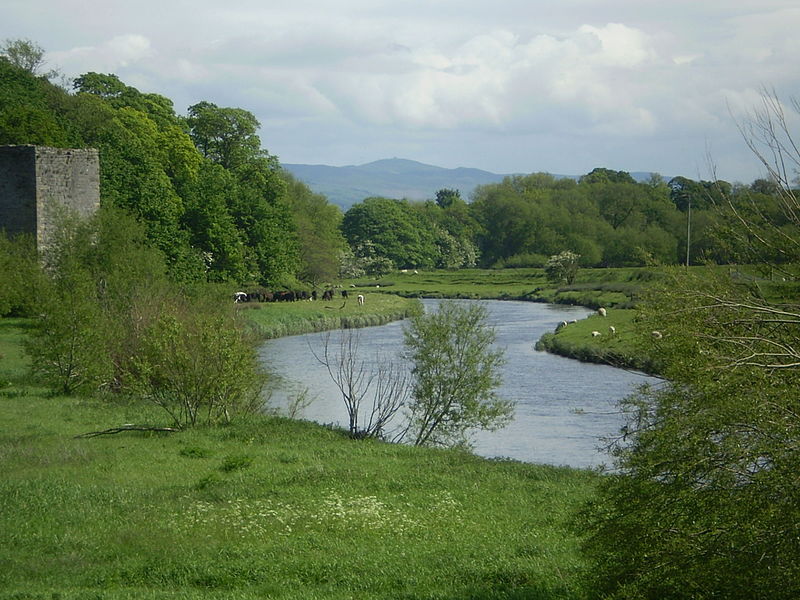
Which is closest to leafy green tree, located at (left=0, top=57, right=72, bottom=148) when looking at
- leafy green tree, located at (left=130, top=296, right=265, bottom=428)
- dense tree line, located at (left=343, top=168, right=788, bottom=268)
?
leafy green tree, located at (left=130, top=296, right=265, bottom=428)

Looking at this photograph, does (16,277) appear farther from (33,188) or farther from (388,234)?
(388,234)

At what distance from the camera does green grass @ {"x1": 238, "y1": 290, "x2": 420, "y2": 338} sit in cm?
Answer: 5094

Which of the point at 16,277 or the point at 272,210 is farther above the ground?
the point at 272,210

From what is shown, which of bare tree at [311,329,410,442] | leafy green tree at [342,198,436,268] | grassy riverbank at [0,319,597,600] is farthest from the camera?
leafy green tree at [342,198,436,268]

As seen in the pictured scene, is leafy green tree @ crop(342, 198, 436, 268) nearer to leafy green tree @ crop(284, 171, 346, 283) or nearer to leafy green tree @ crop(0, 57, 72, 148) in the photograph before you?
leafy green tree @ crop(284, 171, 346, 283)

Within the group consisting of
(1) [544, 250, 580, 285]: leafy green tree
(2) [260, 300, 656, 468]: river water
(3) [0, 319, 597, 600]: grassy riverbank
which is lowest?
(2) [260, 300, 656, 468]: river water

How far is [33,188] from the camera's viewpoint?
35562mm

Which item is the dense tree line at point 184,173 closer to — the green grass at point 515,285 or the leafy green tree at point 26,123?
the leafy green tree at point 26,123

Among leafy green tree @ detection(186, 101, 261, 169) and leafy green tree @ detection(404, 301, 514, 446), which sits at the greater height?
leafy green tree @ detection(186, 101, 261, 169)

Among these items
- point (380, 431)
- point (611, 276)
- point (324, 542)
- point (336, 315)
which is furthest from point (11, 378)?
point (611, 276)

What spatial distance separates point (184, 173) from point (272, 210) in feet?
19.9

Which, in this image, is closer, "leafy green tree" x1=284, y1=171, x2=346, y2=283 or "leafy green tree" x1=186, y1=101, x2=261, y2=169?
"leafy green tree" x1=186, y1=101, x2=261, y2=169

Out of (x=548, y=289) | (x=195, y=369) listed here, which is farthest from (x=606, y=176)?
(x=195, y=369)

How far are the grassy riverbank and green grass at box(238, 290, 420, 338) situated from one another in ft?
97.2
